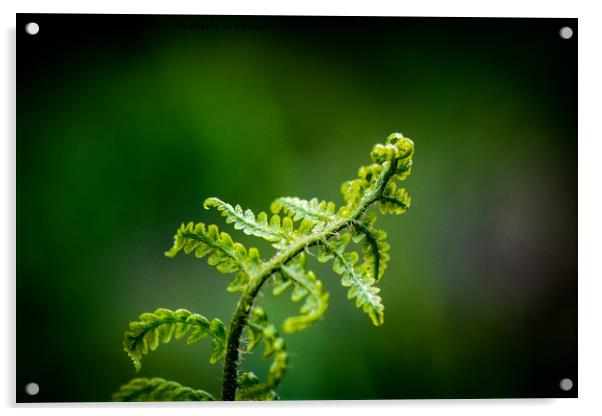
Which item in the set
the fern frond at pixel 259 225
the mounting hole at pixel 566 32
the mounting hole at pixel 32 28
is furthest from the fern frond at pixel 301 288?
the mounting hole at pixel 566 32

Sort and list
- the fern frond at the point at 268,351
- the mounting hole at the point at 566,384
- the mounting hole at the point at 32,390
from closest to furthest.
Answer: the fern frond at the point at 268,351 < the mounting hole at the point at 32,390 < the mounting hole at the point at 566,384

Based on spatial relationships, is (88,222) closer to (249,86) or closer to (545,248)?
(249,86)

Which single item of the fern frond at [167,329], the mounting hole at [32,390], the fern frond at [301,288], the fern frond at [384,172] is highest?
the fern frond at [384,172]

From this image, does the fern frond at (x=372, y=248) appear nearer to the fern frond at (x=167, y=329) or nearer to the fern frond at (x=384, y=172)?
the fern frond at (x=384, y=172)

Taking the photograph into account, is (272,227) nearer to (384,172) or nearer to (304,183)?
(384,172)

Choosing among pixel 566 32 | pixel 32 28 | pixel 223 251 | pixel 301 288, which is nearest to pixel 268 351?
pixel 301 288

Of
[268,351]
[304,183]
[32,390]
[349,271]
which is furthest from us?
[304,183]

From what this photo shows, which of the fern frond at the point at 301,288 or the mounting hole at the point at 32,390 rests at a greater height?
the fern frond at the point at 301,288
